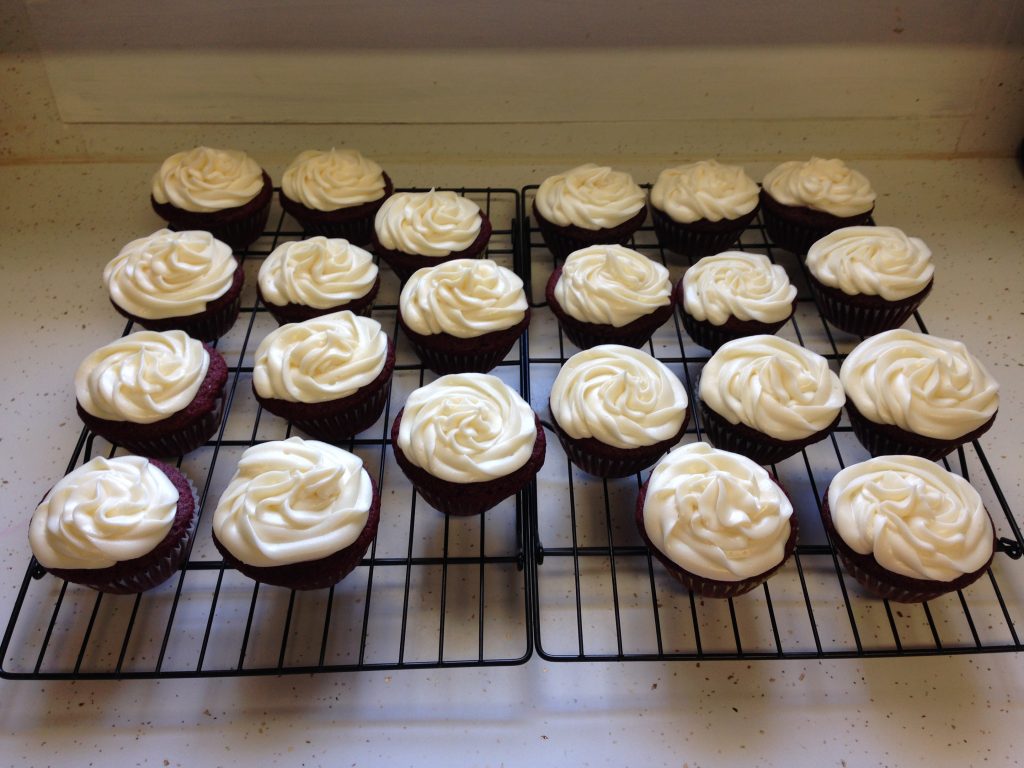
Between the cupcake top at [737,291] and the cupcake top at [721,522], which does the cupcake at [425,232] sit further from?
the cupcake top at [721,522]

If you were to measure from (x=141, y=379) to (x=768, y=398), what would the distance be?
5.00 ft

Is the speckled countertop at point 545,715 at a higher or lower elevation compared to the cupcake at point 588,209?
lower

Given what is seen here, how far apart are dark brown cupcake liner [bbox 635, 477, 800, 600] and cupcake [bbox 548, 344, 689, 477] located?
0.50 feet

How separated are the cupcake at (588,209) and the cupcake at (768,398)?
24.1 inches

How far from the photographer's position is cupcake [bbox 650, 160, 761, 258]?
91.7 inches

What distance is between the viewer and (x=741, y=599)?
5.70 feet

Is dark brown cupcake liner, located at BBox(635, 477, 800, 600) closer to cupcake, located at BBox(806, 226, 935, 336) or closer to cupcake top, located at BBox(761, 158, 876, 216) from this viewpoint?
cupcake, located at BBox(806, 226, 935, 336)

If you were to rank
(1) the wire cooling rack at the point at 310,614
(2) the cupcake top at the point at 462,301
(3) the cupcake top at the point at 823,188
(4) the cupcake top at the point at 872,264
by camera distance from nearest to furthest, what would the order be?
(1) the wire cooling rack at the point at 310,614 → (2) the cupcake top at the point at 462,301 → (4) the cupcake top at the point at 872,264 → (3) the cupcake top at the point at 823,188

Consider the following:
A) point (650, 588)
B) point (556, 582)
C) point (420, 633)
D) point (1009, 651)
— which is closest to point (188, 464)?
point (420, 633)

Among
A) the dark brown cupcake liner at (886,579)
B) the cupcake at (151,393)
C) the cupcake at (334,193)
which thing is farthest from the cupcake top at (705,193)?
the cupcake at (151,393)

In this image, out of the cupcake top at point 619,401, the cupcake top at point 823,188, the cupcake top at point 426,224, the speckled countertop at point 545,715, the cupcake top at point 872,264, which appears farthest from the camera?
the cupcake top at point 823,188

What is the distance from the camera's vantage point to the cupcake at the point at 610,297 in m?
2.04

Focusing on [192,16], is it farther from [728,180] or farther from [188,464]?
[728,180]

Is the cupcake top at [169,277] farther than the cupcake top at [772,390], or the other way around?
the cupcake top at [169,277]
